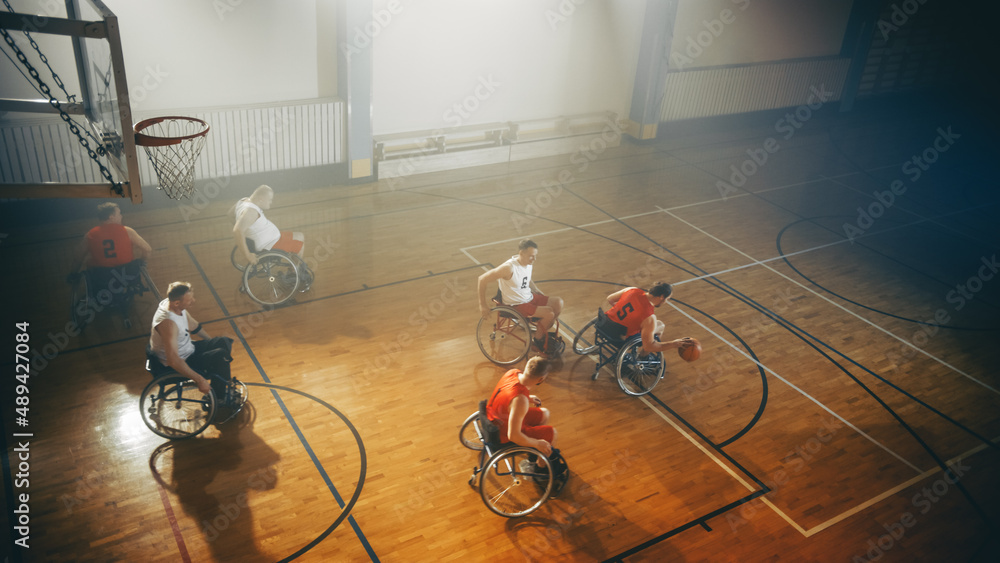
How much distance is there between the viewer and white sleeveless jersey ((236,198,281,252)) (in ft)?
21.1

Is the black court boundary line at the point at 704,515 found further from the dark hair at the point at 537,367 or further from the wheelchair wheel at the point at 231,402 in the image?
the wheelchair wheel at the point at 231,402

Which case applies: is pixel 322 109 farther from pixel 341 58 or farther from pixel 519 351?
pixel 519 351

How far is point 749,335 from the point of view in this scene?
695cm

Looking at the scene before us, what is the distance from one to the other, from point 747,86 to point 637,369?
944 centimetres

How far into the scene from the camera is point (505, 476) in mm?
4949

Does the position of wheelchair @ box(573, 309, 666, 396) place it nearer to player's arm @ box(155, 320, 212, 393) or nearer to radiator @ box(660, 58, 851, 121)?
player's arm @ box(155, 320, 212, 393)

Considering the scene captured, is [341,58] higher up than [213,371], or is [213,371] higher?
[341,58]

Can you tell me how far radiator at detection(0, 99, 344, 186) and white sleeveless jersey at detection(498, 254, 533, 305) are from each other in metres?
4.71

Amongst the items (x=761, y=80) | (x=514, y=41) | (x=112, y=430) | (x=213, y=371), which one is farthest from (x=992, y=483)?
(x=761, y=80)

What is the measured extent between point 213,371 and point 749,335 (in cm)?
501

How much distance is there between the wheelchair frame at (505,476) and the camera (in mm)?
4500

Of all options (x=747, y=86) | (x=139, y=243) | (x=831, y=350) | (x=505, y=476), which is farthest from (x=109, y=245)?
(x=747, y=86)

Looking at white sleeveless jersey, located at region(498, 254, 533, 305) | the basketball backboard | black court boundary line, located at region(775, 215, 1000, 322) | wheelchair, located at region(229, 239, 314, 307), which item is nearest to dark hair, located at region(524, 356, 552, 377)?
white sleeveless jersey, located at region(498, 254, 533, 305)

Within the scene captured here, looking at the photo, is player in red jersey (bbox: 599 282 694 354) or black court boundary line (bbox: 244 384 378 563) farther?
player in red jersey (bbox: 599 282 694 354)
